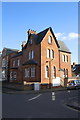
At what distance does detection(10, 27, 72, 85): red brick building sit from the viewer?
28.8 metres

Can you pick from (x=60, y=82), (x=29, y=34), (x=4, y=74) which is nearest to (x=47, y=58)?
(x=60, y=82)

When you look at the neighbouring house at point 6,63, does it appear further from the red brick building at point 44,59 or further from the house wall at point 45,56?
the house wall at point 45,56

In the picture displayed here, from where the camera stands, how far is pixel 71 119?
7.29m

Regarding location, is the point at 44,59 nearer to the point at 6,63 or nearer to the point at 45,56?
the point at 45,56

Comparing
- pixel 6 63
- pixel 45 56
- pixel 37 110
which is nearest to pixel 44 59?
pixel 45 56

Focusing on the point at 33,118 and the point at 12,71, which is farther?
the point at 12,71

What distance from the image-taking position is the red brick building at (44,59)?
28812 mm

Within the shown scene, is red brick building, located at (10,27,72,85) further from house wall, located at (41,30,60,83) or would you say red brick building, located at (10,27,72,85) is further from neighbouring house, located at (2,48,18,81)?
neighbouring house, located at (2,48,18,81)

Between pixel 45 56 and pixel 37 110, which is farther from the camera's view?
pixel 45 56

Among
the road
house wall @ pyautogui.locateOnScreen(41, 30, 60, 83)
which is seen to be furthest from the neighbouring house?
the road

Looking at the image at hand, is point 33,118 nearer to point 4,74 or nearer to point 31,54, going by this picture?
point 31,54

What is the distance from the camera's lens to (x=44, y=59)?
95.2 ft

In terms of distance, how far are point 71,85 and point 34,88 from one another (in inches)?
247

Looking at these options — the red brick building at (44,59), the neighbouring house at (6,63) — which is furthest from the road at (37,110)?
the neighbouring house at (6,63)
